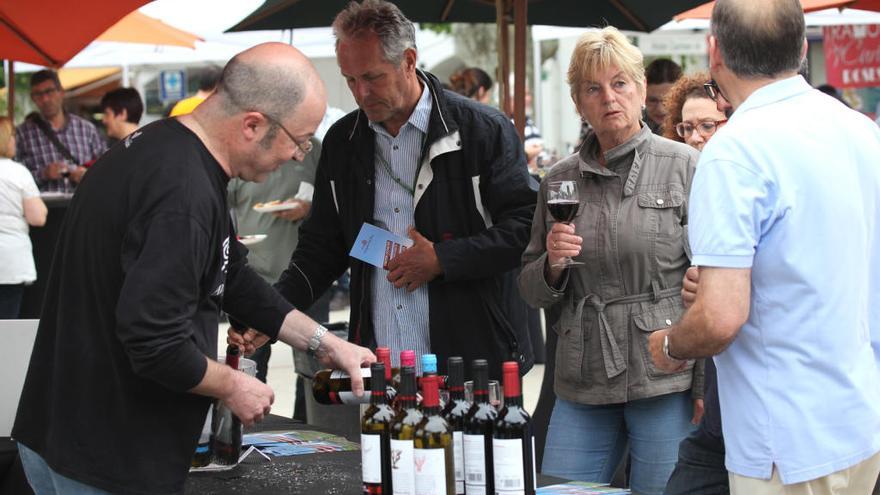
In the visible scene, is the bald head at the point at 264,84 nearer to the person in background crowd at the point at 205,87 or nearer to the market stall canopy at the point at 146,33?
the person in background crowd at the point at 205,87

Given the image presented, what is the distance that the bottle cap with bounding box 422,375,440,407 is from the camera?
250cm

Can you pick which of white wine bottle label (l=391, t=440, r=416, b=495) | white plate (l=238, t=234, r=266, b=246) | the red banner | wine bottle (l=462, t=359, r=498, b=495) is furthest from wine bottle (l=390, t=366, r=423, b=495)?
the red banner

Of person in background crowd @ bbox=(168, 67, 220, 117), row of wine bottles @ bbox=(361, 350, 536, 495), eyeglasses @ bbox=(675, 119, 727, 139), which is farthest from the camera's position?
person in background crowd @ bbox=(168, 67, 220, 117)

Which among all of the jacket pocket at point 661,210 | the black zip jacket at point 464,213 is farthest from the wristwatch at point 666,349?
the black zip jacket at point 464,213

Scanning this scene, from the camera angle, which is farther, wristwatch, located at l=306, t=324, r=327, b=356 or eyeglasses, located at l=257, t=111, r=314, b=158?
wristwatch, located at l=306, t=324, r=327, b=356

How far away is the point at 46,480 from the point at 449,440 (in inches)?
37.6

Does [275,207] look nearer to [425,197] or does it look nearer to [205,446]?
[425,197]

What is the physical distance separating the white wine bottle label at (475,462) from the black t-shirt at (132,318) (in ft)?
1.93

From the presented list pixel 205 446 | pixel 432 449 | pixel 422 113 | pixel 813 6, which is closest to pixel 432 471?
pixel 432 449

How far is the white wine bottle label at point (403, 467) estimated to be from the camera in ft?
8.23

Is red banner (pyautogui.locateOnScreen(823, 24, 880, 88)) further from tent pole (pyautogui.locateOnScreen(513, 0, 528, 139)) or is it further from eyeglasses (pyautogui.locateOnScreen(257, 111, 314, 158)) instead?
eyeglasses (pyautogui.locateOnScreen(257, 111, 314, 158))

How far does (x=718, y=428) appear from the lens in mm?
2988

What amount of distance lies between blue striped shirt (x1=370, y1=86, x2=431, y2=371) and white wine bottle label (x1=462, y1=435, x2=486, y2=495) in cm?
144

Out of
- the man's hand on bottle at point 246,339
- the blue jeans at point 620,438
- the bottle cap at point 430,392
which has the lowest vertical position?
the blue jeans at point 620,438
